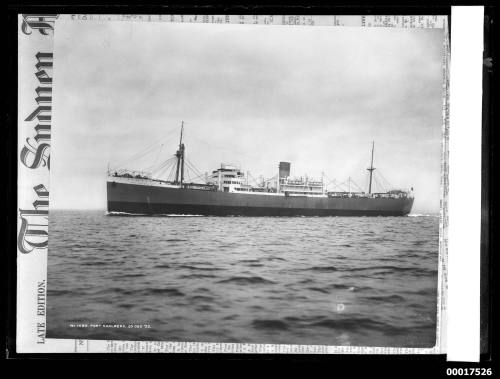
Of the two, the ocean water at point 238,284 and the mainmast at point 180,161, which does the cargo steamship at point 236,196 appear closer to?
the mainmast at point 180,161

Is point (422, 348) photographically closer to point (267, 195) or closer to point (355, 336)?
point (355, 336)

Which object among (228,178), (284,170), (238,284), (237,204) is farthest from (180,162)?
(238,284)

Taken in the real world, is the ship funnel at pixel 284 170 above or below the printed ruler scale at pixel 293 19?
below

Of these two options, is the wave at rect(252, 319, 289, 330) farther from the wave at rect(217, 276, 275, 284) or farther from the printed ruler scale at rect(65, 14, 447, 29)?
the printed ruler scale at rect(65, 14, 447, 29)

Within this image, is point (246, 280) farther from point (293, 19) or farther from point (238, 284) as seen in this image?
point (293, 19)

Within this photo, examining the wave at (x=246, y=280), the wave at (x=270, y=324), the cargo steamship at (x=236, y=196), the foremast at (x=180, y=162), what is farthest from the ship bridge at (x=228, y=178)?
the wave at (x=270, y=324)
